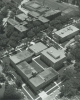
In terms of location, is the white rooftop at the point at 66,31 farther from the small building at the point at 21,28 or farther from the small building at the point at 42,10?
the small building at the point at 42,10

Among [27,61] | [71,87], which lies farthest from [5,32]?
[71,87]

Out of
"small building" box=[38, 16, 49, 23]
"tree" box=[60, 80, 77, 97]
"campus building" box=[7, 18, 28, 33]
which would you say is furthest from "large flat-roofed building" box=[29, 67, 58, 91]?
"small building" box=[38, 16, 49, 23]

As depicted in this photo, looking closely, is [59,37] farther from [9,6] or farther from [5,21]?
Result: [9,6]

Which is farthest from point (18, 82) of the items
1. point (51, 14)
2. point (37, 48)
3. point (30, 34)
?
point (51, 14)

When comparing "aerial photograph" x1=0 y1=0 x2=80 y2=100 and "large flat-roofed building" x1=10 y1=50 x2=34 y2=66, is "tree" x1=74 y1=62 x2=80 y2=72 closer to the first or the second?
"aerial photograph" x1=0 y1=0 x2=80 y2=100

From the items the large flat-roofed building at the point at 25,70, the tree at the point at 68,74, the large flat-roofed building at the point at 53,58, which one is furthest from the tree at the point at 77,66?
the large flat-roofed building at the point at 25,70

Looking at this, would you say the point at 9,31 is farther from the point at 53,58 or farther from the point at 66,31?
the point at 53,58
